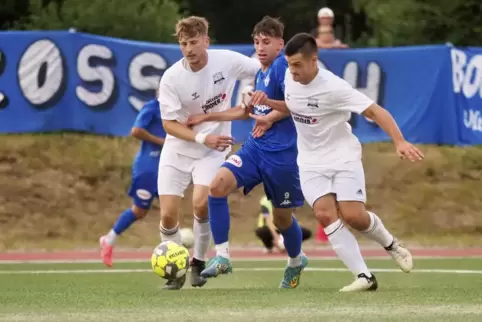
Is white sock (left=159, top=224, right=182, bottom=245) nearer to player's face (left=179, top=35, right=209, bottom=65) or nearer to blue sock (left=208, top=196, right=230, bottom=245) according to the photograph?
blue sock (left=208, top=196, right=230, bottom=245)

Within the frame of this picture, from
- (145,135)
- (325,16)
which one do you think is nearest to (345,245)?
(145,135)

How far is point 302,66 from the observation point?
10250 millimetres

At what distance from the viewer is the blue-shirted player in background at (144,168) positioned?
15320mm

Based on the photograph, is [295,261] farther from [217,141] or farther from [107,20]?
[107,20]

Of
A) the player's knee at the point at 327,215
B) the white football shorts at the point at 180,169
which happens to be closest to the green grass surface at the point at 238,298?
the player's knee at the point at 327,215

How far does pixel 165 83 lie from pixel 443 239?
871cm

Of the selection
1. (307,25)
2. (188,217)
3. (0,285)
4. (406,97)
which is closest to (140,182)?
(0,285)

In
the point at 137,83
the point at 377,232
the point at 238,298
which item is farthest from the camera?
the point at 137,83

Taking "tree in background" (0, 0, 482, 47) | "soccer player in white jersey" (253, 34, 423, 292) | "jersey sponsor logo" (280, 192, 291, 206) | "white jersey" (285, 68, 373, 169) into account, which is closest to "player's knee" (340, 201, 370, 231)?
"soccer player in white jersey" (253, 34, 423, 292)

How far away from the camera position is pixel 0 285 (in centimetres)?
1266

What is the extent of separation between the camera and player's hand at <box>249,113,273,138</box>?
11.1m

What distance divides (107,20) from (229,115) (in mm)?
10904

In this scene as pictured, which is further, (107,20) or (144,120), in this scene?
(107,20)

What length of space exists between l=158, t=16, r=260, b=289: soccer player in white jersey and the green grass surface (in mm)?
707
